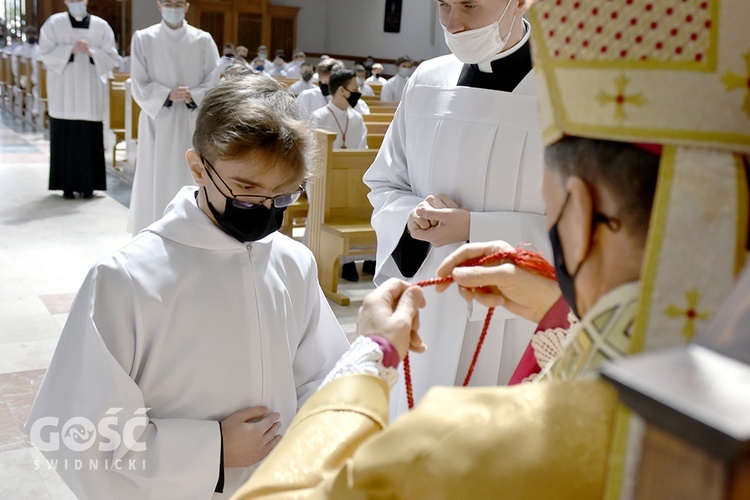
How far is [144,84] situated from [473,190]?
15.5 feet

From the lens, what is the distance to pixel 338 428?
3.41ft

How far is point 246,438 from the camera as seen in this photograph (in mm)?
1902

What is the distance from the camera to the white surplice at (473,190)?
243 centimetres

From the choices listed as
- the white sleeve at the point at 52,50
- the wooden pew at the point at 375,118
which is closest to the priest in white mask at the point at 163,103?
the white sleeve at the point at 52,50

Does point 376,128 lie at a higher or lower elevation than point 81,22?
lower

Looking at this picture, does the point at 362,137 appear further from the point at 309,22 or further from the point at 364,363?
the point at 309,22

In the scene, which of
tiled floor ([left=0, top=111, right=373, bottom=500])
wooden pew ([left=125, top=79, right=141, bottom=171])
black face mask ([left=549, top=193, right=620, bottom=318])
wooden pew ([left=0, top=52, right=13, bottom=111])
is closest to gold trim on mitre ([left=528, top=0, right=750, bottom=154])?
black face mask ([left=549, top=193, right=620, bottom=318])

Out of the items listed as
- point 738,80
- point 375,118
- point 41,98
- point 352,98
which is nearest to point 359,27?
point 41,98

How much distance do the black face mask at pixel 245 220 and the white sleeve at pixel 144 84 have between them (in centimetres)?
471

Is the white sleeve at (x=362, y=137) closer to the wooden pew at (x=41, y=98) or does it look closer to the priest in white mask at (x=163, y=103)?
the priest in white mask at (x=163, y=103)

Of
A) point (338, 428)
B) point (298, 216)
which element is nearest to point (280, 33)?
point (298, 216)

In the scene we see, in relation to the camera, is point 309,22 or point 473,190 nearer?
point 473,190

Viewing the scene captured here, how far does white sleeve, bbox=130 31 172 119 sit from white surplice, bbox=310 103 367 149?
1.45m

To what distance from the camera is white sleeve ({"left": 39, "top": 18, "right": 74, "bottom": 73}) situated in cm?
822
